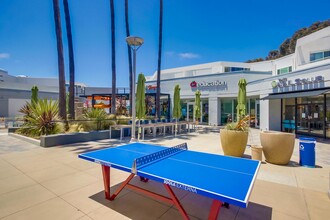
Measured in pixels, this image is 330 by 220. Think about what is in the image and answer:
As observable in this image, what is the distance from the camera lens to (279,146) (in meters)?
5.52

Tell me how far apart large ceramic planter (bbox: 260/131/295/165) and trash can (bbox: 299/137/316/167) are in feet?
1.04

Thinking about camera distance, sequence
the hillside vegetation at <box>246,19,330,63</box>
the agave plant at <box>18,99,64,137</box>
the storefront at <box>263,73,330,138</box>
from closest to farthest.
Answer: the agave plant at <box>18,99,64,137</box> < the storefront at <box>263,73,330,138</box> < the hillside vegetation at <box>246,19,330,63</box>

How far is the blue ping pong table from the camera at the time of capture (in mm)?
1887

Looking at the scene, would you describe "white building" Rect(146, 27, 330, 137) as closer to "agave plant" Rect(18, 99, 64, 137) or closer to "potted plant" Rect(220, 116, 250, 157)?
"potted plant" Rect(220, 116, 250, 157)

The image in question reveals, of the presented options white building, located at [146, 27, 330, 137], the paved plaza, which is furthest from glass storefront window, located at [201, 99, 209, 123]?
the paved plaza

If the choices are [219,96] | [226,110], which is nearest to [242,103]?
[219,96]

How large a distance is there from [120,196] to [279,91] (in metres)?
13.9

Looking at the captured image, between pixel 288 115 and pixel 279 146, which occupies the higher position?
pixel 288 115

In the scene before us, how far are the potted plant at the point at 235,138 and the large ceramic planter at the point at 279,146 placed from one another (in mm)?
701

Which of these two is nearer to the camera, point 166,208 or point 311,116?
point 166,208

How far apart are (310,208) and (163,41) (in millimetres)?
17331

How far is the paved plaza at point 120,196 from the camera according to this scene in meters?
2.91

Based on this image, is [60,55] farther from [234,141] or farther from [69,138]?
[234,141]

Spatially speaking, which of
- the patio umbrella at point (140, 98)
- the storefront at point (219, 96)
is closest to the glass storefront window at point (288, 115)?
the storefront at point (219, 96)
